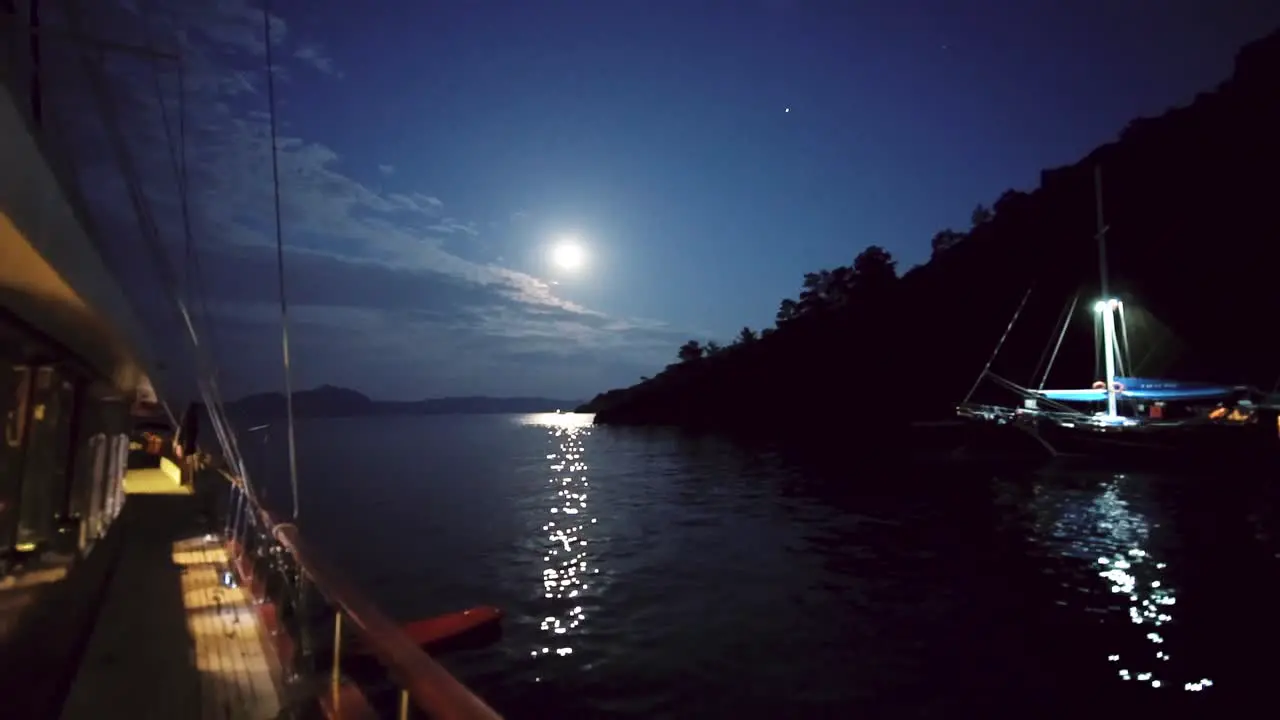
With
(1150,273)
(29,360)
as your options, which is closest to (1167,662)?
(29,360)

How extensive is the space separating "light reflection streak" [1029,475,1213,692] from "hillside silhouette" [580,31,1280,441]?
52.3 metres

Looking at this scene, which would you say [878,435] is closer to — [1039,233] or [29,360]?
[1039,233]

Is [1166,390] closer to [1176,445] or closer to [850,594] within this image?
[1176,445]

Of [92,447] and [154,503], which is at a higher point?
[92,447]

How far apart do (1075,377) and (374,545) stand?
8080cm

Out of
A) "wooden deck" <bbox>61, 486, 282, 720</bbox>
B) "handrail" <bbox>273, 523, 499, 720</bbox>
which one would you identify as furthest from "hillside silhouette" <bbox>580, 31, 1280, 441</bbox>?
"handrail" <bbox>273, 523, 499, 720</bbox>

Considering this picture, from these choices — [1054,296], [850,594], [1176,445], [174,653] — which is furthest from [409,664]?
[1054,296]

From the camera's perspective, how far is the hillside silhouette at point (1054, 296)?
2916 inches

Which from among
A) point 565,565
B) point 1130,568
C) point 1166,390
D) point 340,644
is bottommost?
point 1130,568

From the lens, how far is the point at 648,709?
9930 millimetres

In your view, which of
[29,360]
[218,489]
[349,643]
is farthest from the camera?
[218,489]

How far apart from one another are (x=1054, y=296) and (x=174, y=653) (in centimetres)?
10711

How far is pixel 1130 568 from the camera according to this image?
58.0 feet

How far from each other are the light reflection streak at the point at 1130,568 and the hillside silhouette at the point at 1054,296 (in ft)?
171
